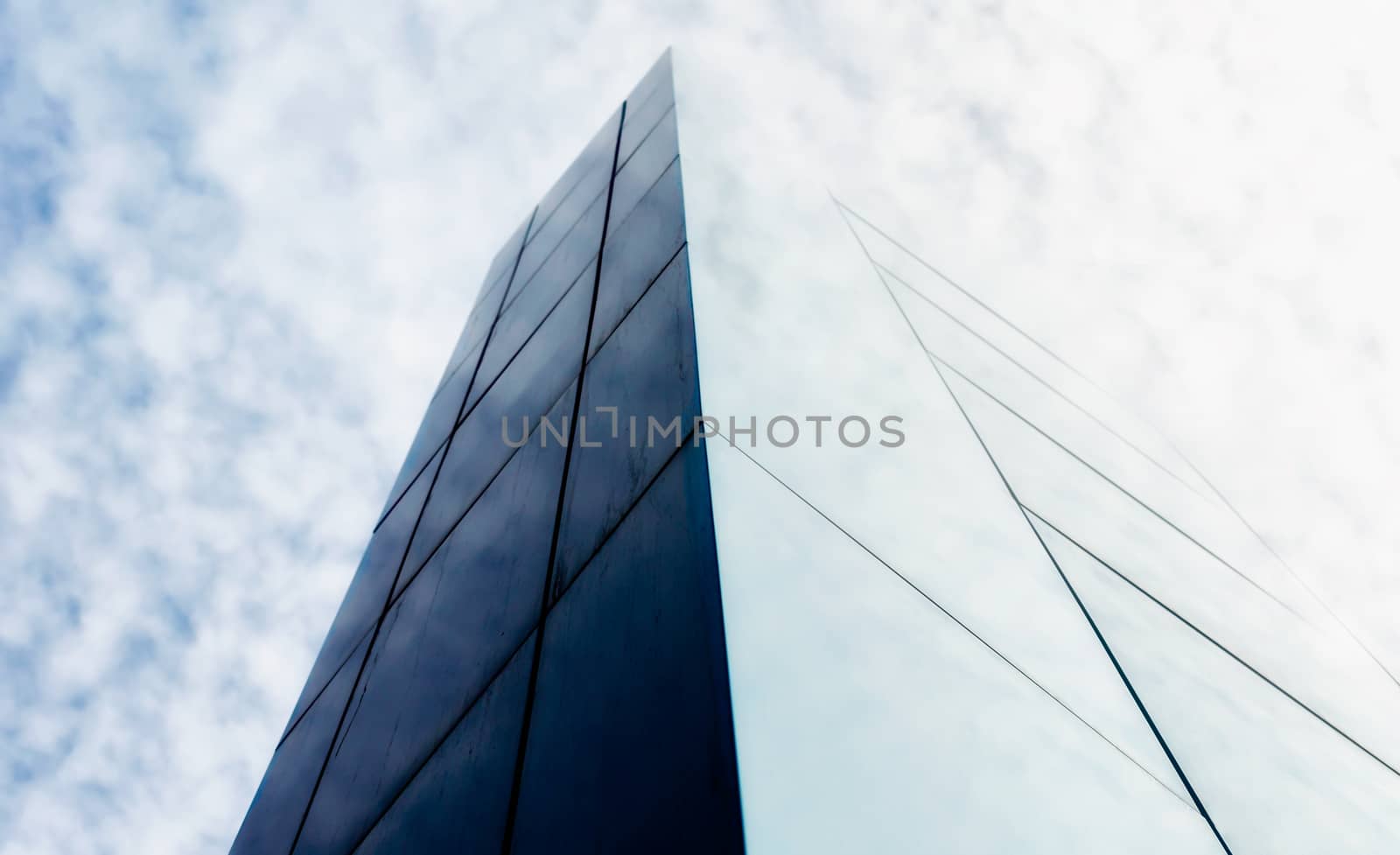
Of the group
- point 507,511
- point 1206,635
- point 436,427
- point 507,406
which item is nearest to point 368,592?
point 507,406

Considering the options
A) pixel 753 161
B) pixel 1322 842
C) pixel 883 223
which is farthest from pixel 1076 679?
pixel 883 223

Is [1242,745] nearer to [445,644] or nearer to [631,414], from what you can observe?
[631,414]

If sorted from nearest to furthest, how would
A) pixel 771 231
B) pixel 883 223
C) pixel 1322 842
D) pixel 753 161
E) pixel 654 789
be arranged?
pixel 654 789 < pixel 1322 842 < pixel 771 231 < pixel 753 161 < pixel 883 223

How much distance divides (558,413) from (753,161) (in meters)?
3.62

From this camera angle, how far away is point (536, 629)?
414 cm

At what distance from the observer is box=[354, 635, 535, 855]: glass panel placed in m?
3.51

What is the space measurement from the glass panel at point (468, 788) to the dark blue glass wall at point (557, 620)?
0.01m

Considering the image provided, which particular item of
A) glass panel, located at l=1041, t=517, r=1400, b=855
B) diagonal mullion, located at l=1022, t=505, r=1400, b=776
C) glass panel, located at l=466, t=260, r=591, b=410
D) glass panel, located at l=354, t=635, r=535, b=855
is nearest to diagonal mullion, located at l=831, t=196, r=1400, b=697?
glass panel, located at l=466, t=260, r=591, b=410

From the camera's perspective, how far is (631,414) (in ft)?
15.4

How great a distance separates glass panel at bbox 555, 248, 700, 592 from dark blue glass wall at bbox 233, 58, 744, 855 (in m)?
0.02

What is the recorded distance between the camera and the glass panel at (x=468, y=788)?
3.51 meters

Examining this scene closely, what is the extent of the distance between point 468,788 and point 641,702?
1191 millimetres

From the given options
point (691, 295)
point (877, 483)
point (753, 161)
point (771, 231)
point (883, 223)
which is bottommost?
point (877, 483)

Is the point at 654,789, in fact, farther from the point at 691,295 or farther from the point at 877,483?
the point at 691,295
